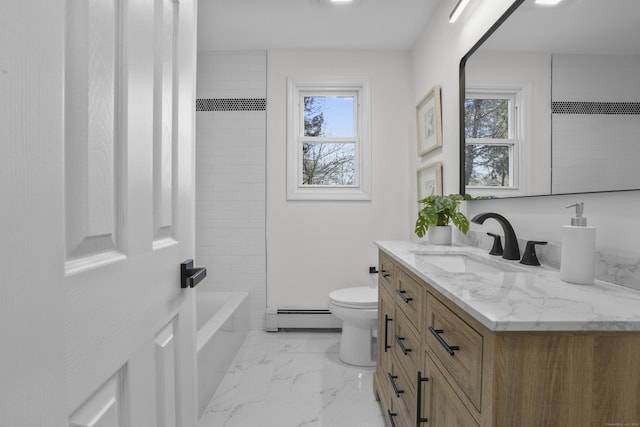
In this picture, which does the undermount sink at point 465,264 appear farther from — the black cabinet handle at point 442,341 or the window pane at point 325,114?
the window pane at point 325,114

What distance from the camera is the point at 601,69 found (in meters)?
1.04

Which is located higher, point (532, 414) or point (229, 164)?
point (229, 164)

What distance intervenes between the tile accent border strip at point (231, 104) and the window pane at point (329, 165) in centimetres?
53

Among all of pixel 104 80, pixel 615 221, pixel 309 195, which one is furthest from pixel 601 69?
pixel 309 195

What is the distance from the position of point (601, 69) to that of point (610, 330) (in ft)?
2.82

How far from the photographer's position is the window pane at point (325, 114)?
10.1ft

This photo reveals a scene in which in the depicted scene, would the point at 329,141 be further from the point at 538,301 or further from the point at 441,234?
the point at 538,301

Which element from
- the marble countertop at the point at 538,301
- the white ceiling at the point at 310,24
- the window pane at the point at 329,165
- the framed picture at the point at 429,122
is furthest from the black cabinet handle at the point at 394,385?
the white ceiling at the point at 310,24

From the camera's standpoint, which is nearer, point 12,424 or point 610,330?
point 12,424

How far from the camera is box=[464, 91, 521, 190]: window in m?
1.45

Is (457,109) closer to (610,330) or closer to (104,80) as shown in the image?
(610,330)

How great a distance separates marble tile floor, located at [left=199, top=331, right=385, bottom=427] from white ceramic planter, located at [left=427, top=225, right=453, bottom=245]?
3.20ft

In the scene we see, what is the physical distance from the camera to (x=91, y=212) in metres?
0.53

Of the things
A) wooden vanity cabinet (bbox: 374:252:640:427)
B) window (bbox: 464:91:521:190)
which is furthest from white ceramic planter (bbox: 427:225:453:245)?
wooden vanity cabinet (bbox: 374:252:640:427)
